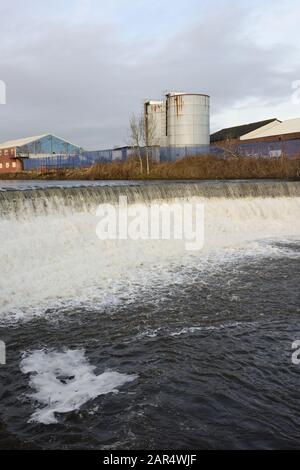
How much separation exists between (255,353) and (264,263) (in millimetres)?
5700

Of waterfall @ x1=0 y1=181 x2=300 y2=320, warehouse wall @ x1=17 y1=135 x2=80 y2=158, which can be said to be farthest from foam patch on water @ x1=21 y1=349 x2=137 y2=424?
warehouse wall @ x1=17 y1=135 x2=80 y2=158

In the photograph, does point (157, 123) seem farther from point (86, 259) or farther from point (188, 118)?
point (86, 259)

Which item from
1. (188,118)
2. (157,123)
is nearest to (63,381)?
(188,118)

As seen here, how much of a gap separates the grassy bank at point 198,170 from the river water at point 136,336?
60.4ft

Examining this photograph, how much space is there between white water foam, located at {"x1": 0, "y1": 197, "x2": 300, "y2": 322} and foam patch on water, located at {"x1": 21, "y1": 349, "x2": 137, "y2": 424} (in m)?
1.76

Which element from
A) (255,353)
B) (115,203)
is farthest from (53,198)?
(255,353)

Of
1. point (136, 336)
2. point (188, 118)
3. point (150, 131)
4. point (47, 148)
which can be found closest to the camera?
point (136, 336)

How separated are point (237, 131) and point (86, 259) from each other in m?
46.0

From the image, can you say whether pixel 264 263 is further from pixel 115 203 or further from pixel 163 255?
pixel 115 203

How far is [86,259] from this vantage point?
11477mm

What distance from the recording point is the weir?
1229 cm

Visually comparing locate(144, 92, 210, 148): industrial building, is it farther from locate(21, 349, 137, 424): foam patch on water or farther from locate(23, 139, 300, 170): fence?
locate(21, 349, 137, 424): foam patch on water

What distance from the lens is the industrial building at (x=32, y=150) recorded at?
51281mm
